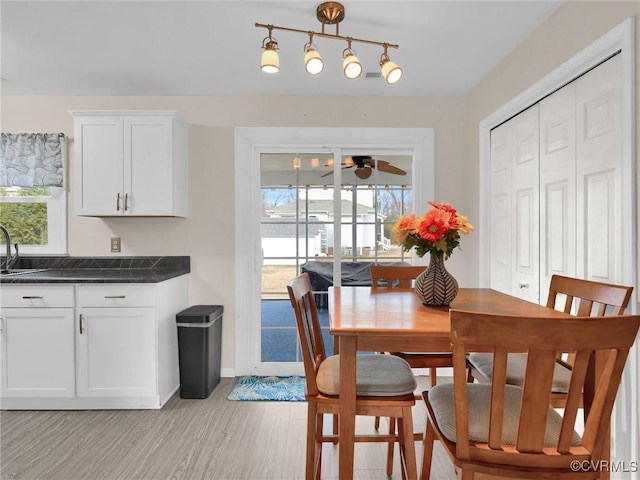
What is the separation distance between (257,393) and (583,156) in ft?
8.61

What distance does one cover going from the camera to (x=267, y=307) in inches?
130

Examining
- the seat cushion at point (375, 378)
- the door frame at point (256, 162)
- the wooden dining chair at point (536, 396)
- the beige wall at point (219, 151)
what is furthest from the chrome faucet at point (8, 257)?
the wooden dining chair at point (536, 396)

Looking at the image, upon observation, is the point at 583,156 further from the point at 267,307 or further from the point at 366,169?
the point at 267,307

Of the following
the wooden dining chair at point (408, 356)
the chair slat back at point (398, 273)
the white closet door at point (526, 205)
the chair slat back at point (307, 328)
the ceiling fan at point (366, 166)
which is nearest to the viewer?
the chair slat back at point (307, 328)

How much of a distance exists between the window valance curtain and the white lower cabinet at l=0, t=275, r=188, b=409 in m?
1.06

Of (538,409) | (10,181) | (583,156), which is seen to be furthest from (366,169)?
(10,181)

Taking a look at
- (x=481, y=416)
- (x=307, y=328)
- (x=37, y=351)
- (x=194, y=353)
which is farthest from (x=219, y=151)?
(x=481, y=416)

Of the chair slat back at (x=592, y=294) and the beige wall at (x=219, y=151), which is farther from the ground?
the beige wall at (x=219, y=151)

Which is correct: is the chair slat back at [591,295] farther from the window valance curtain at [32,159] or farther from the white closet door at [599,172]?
the window valance curtain at [32,159]

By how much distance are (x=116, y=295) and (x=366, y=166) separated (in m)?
2.25

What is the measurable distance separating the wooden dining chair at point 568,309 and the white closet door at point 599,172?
7.7 inches

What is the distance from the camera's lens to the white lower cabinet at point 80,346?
8.34 ft

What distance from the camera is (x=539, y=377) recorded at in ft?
3.17

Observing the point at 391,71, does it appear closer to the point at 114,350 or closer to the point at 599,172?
the point at 599,172
